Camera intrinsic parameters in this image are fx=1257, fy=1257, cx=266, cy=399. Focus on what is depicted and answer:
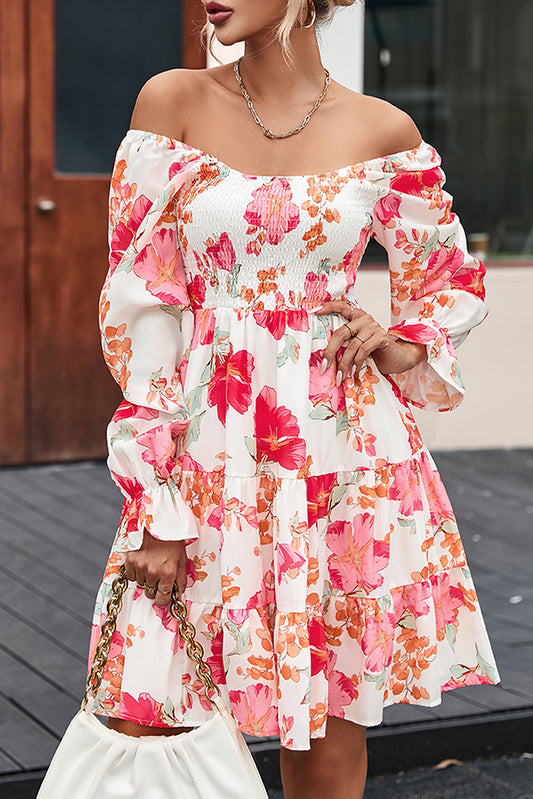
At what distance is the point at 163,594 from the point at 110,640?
12 centimetres

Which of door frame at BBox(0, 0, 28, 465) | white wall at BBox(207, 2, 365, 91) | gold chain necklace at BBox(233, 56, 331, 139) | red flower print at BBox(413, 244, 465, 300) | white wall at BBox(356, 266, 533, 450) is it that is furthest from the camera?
white wall at BBox(356, 266, 533, 450)

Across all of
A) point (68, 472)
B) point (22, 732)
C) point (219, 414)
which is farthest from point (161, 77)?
point (68, 472)

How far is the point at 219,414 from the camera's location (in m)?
2.25

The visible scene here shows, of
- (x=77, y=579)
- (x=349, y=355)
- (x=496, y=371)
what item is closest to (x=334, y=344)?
(x=349, y=355)

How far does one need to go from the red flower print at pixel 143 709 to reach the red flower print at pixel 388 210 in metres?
1.00

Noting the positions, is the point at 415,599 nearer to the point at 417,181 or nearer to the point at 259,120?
the point at 417,181

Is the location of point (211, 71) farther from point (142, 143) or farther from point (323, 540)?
point (323, 540)

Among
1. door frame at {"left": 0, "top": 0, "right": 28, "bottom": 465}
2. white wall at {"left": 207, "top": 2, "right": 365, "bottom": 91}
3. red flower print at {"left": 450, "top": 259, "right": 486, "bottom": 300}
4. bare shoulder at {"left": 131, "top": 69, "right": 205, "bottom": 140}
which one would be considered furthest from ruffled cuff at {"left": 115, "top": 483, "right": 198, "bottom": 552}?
door frame at {"left": 0, "top": 0, "right": 28, "bottom": 465}

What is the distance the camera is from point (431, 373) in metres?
2.53

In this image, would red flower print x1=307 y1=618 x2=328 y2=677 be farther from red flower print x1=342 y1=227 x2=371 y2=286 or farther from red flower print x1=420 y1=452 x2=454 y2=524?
red flower print x1=342 y1=227 x2=371 y2=286

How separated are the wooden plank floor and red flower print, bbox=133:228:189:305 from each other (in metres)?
1.61

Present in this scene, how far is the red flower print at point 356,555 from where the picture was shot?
2.30 meters

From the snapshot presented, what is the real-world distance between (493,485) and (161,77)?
4440mm

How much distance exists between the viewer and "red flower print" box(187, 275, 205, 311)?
2.27 metres
